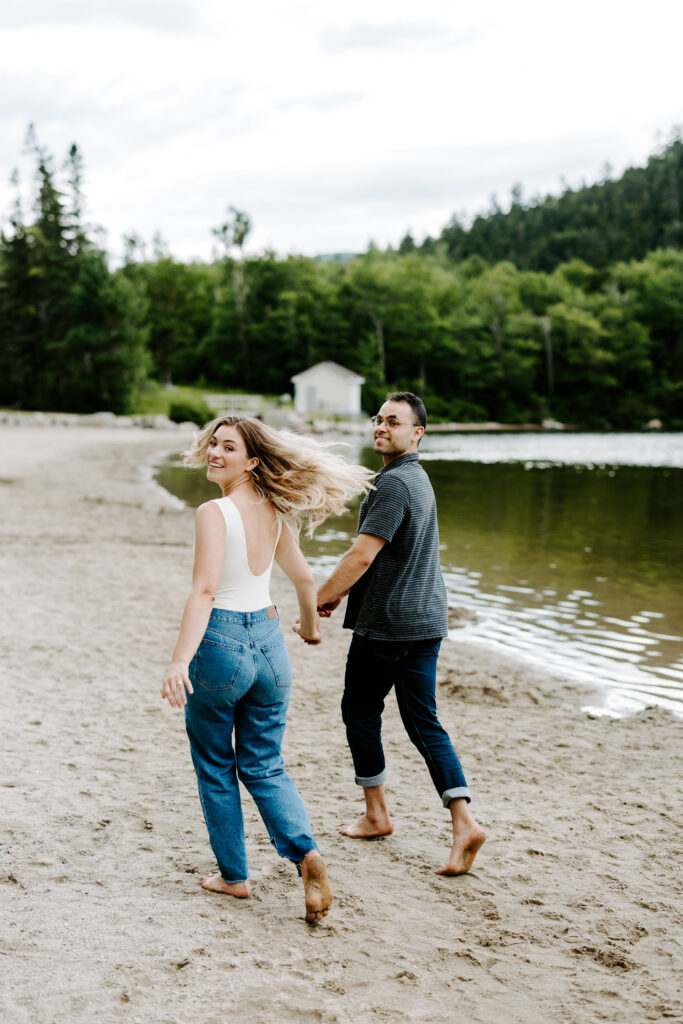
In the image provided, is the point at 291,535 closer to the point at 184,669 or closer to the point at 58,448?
the point at 184,669

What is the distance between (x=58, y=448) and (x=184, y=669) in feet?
104

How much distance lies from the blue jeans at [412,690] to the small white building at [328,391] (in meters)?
60.0

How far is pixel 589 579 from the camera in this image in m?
11.8

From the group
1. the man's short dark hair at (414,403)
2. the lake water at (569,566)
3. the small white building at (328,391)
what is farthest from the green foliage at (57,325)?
the man's short dark hair at (414,403)

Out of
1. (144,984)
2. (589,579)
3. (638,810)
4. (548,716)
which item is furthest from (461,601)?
(144,984)

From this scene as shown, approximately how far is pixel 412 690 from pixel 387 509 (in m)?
0.80

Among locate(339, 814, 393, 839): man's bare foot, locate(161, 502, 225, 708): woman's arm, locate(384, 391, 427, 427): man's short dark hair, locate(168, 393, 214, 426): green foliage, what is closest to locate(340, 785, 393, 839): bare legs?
locate(339, 814, 393, 839): man's bare foot

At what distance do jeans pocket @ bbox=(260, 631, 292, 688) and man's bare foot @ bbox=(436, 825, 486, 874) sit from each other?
1.11m

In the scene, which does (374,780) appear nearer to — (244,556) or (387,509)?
(387,509)

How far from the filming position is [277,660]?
127 inches

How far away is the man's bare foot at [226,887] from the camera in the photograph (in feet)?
11.2

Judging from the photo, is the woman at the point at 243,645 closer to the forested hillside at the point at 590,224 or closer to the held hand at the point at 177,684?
the held hand at the point at 177,684

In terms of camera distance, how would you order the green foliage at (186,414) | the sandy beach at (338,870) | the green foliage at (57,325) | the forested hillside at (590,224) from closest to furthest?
the sandy beach at (338,870), the green foliage at (186,414), the green foliage at (57,325), the forested hillside at (590,224)

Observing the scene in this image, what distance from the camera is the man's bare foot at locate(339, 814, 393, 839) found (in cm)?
408
